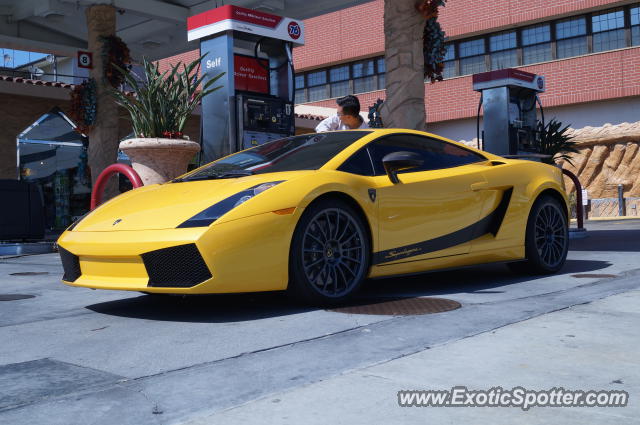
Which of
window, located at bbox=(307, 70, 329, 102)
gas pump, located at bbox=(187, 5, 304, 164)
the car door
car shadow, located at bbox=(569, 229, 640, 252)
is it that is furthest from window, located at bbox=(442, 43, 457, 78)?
the car door

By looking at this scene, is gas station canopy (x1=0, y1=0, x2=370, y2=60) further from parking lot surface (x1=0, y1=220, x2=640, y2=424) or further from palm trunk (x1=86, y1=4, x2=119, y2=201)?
parking lot surface (x1=0, y1=220, x2=640, y2=424)

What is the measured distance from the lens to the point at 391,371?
286cm


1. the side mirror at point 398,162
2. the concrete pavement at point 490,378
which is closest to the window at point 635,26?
the side mirror at point 398,162

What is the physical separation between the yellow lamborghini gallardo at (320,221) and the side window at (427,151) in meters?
0.01

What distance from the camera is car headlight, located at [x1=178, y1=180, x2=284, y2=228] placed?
4113 mm

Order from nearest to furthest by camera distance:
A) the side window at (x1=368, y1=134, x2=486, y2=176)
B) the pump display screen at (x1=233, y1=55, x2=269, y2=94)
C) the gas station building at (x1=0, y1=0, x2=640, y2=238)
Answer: the side window at (x1=368, y1=134, x2=486, y2=176) < the pump display screen at (x1=233, y1=55, x2=269, y2=94) < the gas station building at (x1=0, y1=0, x2=640, y2=238)

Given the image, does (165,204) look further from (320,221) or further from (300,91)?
(300,91)

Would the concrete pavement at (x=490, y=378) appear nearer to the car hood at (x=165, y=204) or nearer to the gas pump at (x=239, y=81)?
the car hood at (x=165, y=204)

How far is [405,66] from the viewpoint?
9547mm

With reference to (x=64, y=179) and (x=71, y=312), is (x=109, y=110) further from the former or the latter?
(x=71, y=312)

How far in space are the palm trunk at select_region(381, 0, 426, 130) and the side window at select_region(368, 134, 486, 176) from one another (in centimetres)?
370

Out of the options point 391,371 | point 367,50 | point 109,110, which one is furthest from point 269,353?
point 367,50

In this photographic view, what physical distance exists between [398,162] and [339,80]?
26452 millimetres

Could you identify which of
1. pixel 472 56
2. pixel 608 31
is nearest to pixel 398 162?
pixel 608 31
